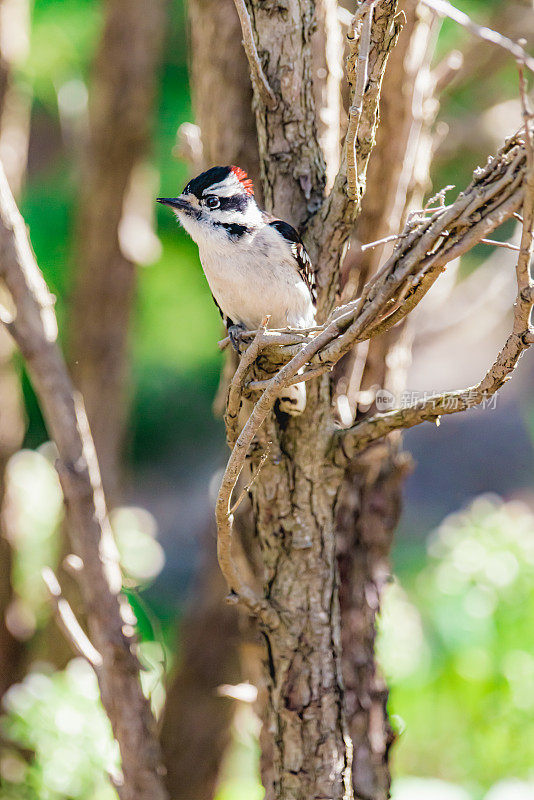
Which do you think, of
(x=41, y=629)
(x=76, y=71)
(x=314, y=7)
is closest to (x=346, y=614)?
(x=314, y=7)

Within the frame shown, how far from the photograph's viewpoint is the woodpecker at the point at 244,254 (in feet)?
5.88

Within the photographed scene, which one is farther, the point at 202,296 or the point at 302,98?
the point at 202,296

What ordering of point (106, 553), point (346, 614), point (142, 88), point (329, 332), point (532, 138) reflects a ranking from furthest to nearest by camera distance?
point (142, 88), point (346, 614), point (106, 553), point (329, 332), point (532, 138)

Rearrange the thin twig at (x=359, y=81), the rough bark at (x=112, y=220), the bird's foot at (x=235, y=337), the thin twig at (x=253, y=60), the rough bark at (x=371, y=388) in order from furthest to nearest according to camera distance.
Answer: the rough bark at (x=112, y=220)
the rough bark at (x=371, y=388)
the bird's foot at (x=235, y=337)
the thin twig at (x=253, y=60)
the thin twig at (x=359, y=81)

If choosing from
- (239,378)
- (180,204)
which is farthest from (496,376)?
(180,204)

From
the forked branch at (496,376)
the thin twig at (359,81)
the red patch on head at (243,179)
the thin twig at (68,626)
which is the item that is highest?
the red patch on head at (243,179)

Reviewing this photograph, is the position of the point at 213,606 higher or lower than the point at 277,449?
higher

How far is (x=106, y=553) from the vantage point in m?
1.99

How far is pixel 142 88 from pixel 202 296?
4.52 metres

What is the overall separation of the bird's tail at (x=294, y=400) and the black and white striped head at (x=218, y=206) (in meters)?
0.43

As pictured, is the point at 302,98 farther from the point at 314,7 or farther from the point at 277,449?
the point at 277,449

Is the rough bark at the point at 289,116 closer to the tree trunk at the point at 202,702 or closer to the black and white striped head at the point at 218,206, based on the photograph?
the black and white striped head at the point at 218,206

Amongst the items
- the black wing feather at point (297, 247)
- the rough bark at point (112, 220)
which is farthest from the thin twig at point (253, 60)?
the rough bark at point (112, 220)

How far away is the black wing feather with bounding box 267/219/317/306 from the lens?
1775mm
